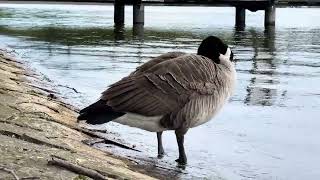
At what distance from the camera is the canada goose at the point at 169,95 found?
7.02 metres

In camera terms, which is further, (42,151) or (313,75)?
(313,75)

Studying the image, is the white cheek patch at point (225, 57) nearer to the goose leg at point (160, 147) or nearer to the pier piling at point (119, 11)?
the goose leg at point (160, 147)

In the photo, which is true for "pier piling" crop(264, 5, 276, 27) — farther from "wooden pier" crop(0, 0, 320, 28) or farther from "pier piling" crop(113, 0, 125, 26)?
"pier piling" crop(113, 0, 125, 26)

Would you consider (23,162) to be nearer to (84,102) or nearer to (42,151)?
(42,151)

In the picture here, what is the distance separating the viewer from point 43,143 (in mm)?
6605

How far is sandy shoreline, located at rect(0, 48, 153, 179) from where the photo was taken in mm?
5195

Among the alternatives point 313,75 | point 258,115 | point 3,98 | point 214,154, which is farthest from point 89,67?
point 214,154

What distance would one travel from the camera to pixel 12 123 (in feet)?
24.0

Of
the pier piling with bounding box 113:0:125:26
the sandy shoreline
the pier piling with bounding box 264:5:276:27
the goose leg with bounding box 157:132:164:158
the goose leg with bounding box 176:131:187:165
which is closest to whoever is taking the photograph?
the sandy shoreline

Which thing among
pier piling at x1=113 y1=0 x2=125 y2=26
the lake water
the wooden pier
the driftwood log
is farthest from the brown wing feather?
pier piling at x1=113 y1=0 x2=125 y2=26

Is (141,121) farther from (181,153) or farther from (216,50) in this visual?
(216,50)

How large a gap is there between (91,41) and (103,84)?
17.9 meters

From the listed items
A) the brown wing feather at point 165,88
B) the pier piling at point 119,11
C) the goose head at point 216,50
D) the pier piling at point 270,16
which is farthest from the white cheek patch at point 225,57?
the pier piling at point 119,11

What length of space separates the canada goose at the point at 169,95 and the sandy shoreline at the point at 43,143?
1.82ft
